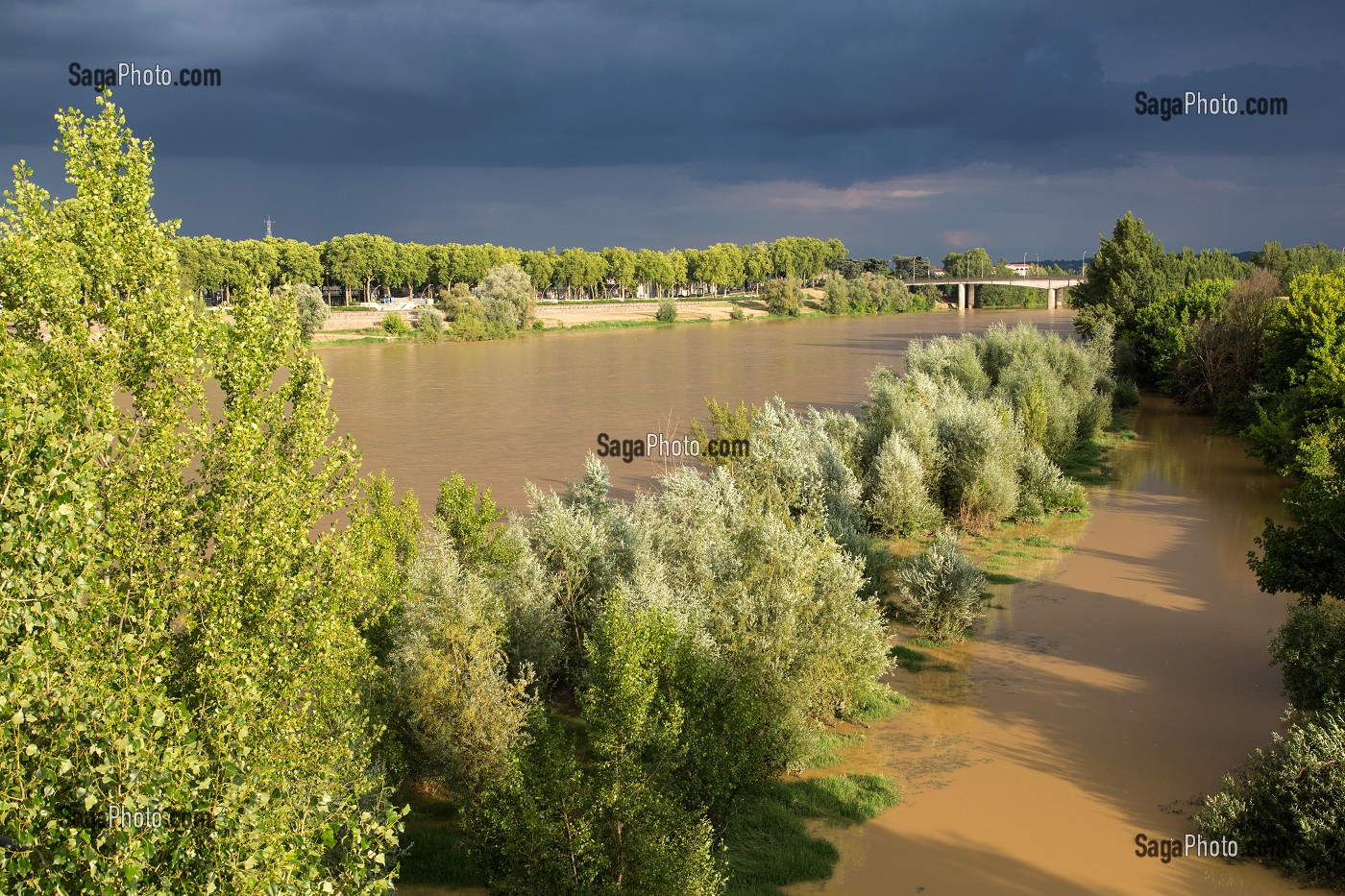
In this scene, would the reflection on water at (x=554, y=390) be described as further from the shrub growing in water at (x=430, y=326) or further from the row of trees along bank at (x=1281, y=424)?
the row of trees along bank at (x=1281, y=424)

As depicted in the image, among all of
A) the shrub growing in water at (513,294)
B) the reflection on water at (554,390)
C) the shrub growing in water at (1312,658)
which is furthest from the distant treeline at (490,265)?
the shrub growing in water at (1312,658)

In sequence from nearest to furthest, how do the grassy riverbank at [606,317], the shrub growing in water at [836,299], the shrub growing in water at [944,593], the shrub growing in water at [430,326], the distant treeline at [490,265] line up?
the shrub growing in water at [944,593] → the grassy riverbank at [606,317] → the shrub growing in water at [430,326] → the distant treeline at [490,265] → the shrub growing in water at [836,299]

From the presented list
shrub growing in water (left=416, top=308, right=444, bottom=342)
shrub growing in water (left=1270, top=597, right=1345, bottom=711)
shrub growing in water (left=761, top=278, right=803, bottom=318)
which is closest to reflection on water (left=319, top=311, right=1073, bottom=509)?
shrub growing in water (left=416, top=308, right=444, bottom=342)

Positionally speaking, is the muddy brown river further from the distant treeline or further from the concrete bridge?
the concrete bridge

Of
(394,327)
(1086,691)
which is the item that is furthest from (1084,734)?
(394,327)

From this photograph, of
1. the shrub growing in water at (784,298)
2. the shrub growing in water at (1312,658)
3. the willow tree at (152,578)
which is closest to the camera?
the willow tree at (152,578)

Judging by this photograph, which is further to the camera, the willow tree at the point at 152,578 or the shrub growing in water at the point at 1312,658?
the shrub growing in water at the point at 1312,658

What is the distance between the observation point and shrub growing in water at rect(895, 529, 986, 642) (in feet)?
51.1

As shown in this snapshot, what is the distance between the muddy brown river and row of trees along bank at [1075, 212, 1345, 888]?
567 mm

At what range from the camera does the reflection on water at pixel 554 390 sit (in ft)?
101

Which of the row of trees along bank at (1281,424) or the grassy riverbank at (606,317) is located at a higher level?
the grassy riverbank at (606,317)

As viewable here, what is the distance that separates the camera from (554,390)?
159ft

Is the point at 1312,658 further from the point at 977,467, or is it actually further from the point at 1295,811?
the point at 977,467

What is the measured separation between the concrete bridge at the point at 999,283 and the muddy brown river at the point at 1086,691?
10645 cm
